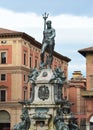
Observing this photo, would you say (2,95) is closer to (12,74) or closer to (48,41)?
(12,74)

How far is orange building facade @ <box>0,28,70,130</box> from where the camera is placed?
234ft

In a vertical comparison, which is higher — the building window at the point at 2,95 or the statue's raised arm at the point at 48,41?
the statue's raised arm at the point at 48,41

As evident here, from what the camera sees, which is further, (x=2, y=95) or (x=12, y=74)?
(x=2, y=95)

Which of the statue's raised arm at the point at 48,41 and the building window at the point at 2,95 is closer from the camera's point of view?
the statue's raised arm at the point at 48,41

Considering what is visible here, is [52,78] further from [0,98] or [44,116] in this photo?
[0,98]

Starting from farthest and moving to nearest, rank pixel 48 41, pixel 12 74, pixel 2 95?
1. pixel 2 95
2. pixel 12 74
3. pixel 48 41

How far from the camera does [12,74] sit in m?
72.4

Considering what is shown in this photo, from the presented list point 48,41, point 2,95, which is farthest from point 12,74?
point 48,41

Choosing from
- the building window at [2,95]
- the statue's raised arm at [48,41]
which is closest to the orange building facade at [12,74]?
the building window at [2,95]

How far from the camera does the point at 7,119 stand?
234 ft

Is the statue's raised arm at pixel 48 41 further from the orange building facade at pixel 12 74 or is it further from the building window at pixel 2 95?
the building window at pixel 2 95

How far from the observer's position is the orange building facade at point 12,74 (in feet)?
234

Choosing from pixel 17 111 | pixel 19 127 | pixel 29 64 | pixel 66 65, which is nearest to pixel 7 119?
pixel 17 111

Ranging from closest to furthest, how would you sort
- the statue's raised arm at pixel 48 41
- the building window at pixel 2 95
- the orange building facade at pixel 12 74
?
the statue's raised arm at pixel 48 41 < the orange building facade at pixel 12 74 < the building window at pixel 2 95
